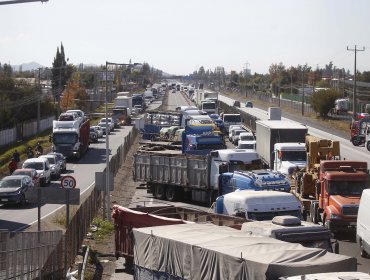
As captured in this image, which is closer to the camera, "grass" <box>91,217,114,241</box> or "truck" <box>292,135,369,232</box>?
"truck" <box>292,135,369,232</box>

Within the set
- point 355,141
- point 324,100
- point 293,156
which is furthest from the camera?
point 324,100

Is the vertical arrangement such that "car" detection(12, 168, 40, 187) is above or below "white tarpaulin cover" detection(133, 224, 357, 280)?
below

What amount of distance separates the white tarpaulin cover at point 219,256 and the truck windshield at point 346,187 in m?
10.7

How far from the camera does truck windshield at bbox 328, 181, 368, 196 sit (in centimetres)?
2656

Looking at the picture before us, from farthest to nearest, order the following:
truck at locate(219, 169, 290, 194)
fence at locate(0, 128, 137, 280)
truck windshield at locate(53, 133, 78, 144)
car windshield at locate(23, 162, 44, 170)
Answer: truck windshield at locate(53, 133, 78, 144) < car windshield at locate(23, 162, 44, 170) < truck at locate(219, 169, 290, 194) < fence at locate(0, 128, 137, 280)

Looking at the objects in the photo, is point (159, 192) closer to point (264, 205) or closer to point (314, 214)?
point (314, 214)

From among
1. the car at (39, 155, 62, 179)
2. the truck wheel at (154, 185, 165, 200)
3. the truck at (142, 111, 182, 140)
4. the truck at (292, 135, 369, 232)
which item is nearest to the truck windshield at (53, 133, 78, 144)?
the car at (39, 155, 62, 179)

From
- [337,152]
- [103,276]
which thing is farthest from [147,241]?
[337,152]

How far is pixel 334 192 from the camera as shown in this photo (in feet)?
87.7

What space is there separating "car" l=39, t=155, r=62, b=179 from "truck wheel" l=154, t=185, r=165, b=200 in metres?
10.5

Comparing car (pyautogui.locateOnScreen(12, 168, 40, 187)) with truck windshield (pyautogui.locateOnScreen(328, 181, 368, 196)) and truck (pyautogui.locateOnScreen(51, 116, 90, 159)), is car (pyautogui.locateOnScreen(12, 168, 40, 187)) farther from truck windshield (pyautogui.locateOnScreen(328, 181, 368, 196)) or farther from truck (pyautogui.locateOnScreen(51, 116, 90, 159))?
truck windshield (pyautogui.locateOnScreen(328, 181, 368, 196))

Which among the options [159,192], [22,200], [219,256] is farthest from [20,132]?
[219,256]

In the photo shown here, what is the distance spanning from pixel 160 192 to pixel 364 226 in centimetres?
1730

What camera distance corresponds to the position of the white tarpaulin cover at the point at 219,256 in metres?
12.6
